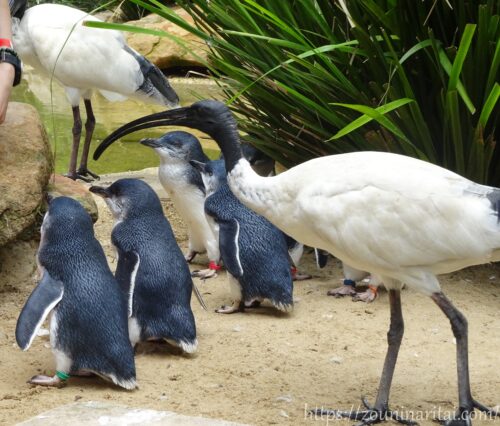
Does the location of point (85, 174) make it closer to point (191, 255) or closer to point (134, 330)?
point (191, 255)

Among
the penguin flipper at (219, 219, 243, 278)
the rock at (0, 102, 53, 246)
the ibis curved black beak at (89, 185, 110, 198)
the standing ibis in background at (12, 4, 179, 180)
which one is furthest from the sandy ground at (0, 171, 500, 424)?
the standing ibis in background at (12, 4, 179, 180)

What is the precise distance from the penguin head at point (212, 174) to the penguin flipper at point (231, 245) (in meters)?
0.33

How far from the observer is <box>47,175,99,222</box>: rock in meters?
5.86

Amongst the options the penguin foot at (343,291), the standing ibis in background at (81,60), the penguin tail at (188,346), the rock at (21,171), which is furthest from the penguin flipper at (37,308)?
the standing ibis in background at (81,60)

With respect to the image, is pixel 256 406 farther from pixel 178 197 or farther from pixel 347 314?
pixel 178 197

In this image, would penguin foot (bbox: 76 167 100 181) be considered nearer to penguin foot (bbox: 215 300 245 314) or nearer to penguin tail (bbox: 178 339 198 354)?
penguin foot (bbox: 215 300 245 314)

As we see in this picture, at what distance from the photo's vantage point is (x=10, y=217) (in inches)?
206

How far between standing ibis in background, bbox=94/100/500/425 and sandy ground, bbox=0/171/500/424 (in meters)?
0.33

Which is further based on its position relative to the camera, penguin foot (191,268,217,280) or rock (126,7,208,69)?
rock (126,7,208,69)

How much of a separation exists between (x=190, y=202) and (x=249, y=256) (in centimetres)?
96

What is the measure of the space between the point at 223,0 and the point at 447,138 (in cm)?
159

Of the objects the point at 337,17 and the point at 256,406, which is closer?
the point at 256,406

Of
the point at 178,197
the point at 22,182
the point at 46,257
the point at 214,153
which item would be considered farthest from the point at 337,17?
the point at 214,153

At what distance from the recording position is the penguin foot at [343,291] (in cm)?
577
